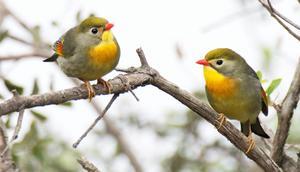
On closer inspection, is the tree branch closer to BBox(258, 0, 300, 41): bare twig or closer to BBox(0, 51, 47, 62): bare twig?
BBox(258, 0, 300, 41): bare twig

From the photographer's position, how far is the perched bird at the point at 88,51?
405 cm

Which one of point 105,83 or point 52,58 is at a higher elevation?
point 105,83

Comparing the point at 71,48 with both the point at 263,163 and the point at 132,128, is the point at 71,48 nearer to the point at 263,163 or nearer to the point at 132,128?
the point at 263,163

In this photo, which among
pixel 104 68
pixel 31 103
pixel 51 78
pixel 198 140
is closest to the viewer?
pixel 31 103

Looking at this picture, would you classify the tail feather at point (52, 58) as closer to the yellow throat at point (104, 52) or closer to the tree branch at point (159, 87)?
the yellow throat at point (104, 52)

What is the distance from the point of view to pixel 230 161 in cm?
586

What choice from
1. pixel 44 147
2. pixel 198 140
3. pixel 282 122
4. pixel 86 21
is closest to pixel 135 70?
pixel 282 122

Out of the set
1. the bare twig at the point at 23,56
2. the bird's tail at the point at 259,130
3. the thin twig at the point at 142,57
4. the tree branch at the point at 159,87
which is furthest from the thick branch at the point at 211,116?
the bare twig at the point at 23,56

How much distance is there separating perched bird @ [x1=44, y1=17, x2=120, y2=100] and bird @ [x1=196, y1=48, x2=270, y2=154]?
603 mm

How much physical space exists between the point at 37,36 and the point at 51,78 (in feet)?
3.00

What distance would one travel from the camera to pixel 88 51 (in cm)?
421

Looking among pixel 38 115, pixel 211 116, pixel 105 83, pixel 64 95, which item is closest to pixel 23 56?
pixel 38 115

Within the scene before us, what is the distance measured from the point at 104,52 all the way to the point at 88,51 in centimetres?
21

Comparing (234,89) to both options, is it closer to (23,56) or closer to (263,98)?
(263,98)
